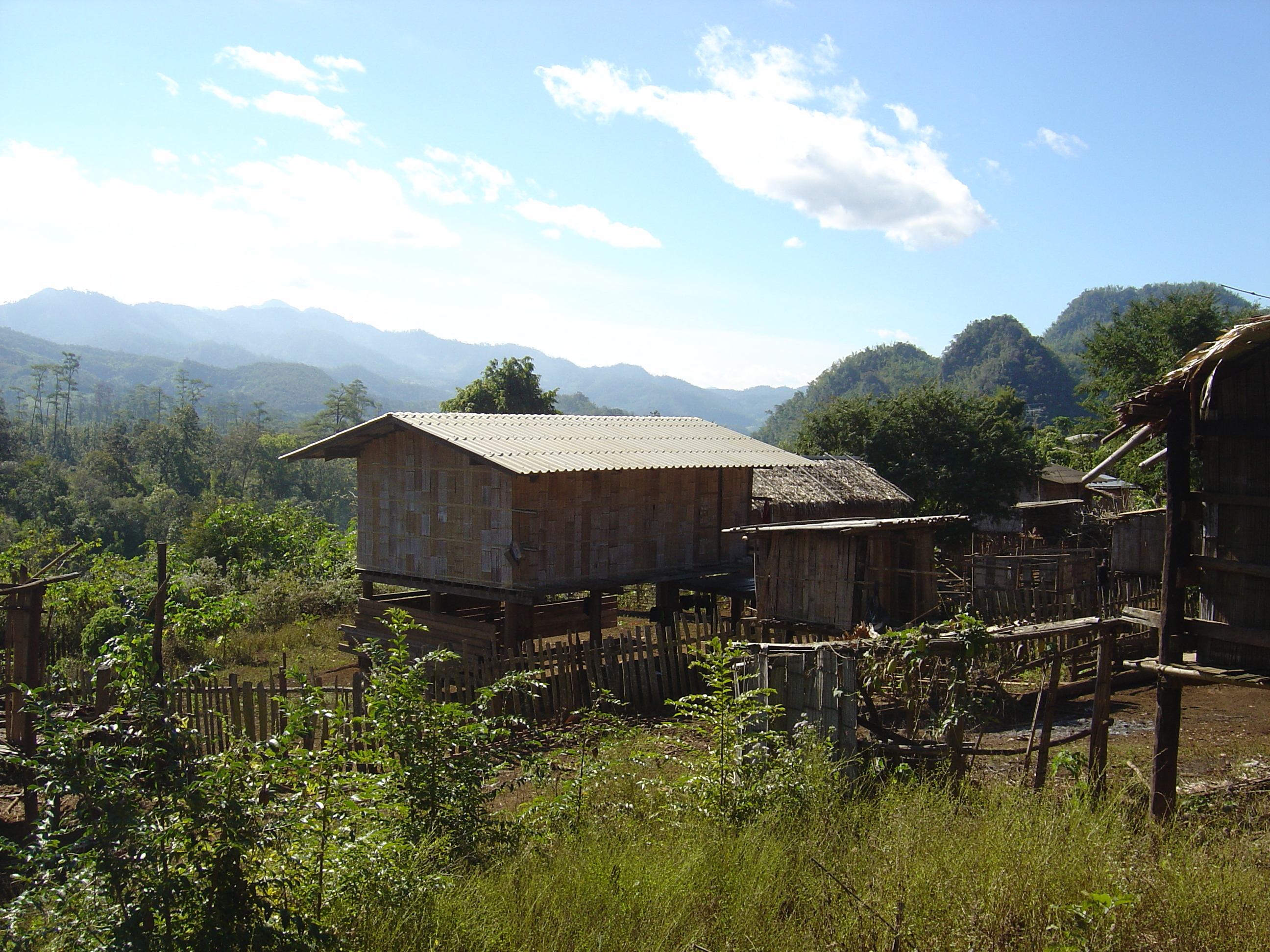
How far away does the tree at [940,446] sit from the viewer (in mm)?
27359

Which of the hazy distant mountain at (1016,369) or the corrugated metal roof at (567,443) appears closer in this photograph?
the corrugated metal roof at (567,443)

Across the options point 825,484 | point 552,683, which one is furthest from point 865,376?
point 552,683

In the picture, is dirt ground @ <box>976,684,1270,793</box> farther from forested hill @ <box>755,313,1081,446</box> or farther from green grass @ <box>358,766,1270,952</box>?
forested hill @ <box>755,313,1081,446</box>

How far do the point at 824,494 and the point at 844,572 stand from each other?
934 centimetres

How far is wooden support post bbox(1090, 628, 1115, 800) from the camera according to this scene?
6.19 m

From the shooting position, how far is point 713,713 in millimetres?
6266

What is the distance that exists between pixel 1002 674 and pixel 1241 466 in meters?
2.12

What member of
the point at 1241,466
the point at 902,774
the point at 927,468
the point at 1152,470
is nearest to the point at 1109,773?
the point at 902,774

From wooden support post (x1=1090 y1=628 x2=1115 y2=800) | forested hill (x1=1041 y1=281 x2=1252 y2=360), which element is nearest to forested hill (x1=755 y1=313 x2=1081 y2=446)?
forested hill (x1=1041 y1=281 x2=1252 y2=360)

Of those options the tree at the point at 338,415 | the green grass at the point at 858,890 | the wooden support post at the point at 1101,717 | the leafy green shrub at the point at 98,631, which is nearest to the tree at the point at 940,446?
the wooden support post at the point at 1101,717

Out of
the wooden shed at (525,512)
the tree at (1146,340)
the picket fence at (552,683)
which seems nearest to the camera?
the picket fence at (552,683)

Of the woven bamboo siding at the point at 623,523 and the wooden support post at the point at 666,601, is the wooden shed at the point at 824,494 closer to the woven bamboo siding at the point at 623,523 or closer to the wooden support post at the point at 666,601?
the woven bamboo siding at the point at 623,523

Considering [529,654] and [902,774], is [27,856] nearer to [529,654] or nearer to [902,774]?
[902,774]

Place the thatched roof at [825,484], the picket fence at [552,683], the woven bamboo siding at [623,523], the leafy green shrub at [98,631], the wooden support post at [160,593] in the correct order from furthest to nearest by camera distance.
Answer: the thatched roof at [825,484] → the leafy green shrub at [98,631] → the woven bamboo siding at [623,523] → the picket fence at [552,683] → the wooden support post at [160,593]
